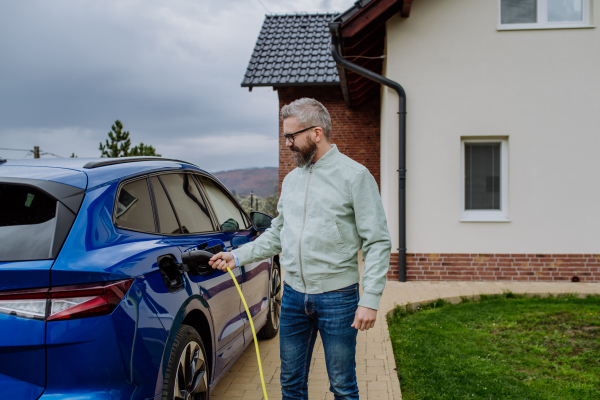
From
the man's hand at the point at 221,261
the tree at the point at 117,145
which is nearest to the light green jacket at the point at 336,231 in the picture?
the man's hand at the point at 221,261

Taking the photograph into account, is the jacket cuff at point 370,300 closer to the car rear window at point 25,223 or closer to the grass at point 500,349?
the car rear window at point 25,223

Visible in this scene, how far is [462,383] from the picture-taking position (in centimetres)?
385

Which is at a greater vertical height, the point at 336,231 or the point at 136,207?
the point at 136,207

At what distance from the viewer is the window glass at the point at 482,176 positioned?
8.12 m

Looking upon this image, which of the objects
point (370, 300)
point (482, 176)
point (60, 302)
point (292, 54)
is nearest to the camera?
point (60, 302)

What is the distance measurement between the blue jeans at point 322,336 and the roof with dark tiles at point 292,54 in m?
10.7

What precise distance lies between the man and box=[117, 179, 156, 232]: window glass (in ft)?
2.41

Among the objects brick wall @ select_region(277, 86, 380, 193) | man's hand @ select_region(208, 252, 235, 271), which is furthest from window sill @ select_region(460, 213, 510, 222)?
man's hand @ select_region(208, 252, 235, 271)

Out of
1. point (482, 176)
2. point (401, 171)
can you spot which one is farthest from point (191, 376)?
point (482, 176)

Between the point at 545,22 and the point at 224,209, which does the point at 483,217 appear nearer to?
the point at 545,22

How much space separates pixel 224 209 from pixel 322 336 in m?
Result: 1.80

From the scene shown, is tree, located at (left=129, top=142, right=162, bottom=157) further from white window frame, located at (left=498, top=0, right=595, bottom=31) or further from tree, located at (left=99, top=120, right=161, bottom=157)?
white window frame, located at (left=498, top=0, right=595, bottom=31)

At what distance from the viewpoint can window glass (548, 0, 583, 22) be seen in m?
8.01

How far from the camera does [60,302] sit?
75.7 inches
